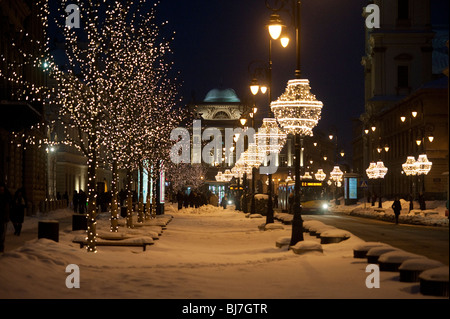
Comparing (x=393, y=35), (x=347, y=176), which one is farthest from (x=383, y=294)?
(x=393, y=35)

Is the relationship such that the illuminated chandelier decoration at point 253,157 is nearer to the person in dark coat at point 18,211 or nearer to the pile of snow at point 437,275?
the person in dark coat at point 18,211

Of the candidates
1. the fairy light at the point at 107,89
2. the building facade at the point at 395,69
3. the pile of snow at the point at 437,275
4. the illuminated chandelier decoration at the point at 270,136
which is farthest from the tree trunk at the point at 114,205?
the building facade at the point at 395,69

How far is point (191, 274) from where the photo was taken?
1705cm

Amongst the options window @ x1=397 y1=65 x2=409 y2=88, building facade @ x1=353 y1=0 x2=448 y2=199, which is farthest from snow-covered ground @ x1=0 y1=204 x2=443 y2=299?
window @ x1=397 y1=65 x2=409 y2=88

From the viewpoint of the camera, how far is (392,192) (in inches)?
4008

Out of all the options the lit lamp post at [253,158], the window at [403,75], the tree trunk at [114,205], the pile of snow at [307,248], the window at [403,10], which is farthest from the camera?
the window at [403,75]

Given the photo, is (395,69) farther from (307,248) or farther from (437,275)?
(437,275)

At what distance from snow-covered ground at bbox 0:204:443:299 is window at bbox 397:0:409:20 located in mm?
87825

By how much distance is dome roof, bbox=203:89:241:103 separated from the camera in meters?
194

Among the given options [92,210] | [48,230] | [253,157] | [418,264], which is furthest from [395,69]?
[418,264]

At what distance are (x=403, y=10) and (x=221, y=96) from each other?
9037 centimetres

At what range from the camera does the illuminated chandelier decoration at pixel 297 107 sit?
2416 cm

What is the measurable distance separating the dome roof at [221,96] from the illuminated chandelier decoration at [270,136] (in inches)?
5877

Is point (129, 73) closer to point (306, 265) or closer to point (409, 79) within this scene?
point (306, 265)
